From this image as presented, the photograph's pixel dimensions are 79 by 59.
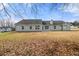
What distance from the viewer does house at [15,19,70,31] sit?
353 centimetres

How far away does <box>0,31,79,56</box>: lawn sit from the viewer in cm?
351

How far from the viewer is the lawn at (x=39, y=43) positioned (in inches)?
138

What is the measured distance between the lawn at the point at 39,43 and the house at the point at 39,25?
0.18ft

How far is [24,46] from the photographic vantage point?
3.54 m

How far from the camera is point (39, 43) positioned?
354cm

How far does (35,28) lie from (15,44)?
0.35 m

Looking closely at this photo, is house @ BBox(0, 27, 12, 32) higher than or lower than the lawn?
higher

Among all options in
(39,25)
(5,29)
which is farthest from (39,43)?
(5,29)

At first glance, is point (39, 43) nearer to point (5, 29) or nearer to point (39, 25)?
point (39, 25)

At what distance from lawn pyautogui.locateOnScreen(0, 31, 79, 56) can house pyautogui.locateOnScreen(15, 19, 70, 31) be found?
56mm

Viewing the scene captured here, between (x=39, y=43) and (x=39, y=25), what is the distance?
249 mm

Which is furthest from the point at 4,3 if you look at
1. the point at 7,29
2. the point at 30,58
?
the point at 30,58

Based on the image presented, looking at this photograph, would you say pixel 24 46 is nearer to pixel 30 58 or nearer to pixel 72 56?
pixel 30 58

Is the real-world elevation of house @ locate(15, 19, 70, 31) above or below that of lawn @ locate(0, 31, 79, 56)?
above
